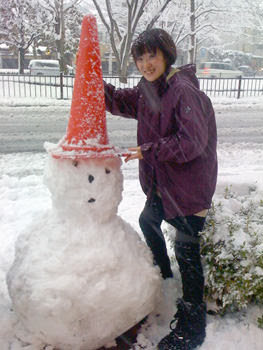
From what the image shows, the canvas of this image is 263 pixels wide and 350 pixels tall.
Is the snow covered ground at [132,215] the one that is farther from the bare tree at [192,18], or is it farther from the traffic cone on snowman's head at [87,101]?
the bare tree at [192,18]

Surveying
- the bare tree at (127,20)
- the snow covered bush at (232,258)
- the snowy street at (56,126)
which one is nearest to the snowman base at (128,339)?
the snow covered bush at (232,258)

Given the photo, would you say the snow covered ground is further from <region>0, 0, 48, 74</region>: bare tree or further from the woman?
<region>0, 0, 48, 74</region>: bare tree

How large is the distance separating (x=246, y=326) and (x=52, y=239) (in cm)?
132

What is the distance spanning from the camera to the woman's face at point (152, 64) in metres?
2.12

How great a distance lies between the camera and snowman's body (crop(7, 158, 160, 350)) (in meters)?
2.01

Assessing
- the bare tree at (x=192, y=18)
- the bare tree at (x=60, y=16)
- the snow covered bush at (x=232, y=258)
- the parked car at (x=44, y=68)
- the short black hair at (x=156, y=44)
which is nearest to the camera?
the short black hair at (x=156, y=44)

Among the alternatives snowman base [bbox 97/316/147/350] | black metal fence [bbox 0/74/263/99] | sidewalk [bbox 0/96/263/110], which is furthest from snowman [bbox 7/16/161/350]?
black metal fence [bbox 0/74/263/99]

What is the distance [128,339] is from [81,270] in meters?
0.68

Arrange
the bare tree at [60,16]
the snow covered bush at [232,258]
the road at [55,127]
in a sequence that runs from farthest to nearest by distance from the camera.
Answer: the bare tree at [60,16] → the road at [55,127] → the snow covered bush at [232,258]

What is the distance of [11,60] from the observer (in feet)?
140

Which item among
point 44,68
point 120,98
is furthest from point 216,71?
point 120,98

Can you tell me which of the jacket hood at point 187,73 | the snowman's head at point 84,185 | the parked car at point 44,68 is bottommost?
the snowman's head at point 84,185

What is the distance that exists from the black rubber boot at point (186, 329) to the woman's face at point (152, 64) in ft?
4.73

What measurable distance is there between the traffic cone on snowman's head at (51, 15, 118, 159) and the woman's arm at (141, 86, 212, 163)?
0.86 feet
